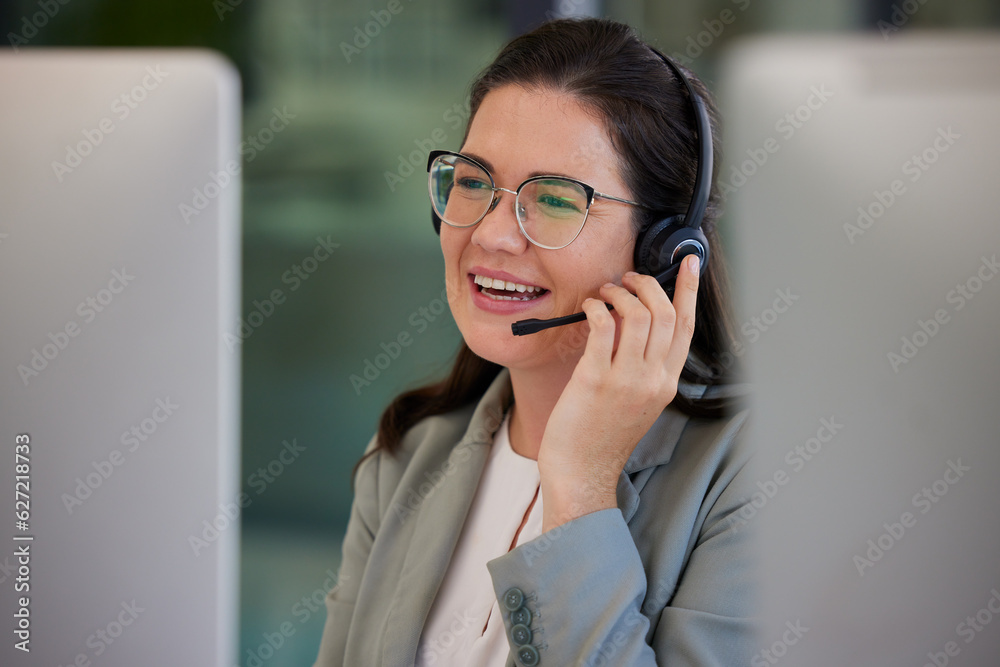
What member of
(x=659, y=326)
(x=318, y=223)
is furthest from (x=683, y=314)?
(x=318, y=223)

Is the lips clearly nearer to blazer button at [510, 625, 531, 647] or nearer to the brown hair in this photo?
the brown hair

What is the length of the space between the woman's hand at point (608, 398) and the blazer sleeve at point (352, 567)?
0.48 m

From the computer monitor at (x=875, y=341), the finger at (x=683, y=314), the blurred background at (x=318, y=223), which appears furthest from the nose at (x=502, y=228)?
the blurred background at (x=318, y=223)

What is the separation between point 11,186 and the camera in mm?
715

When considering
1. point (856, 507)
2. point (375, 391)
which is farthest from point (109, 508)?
point (375, 391)

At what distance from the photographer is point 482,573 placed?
45.8 inches

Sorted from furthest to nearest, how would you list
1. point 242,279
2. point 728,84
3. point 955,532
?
point 242,279, point 728,84, point 955,532

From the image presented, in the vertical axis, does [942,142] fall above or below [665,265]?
above

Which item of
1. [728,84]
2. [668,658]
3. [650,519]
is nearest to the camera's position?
[728,84]

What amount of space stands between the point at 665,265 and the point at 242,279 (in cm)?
161

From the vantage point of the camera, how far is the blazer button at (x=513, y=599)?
0.95 m

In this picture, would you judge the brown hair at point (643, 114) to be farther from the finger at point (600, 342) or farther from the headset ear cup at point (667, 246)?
the finger at point (600, 342)

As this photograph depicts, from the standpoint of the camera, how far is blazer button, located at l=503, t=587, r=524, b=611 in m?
0.95

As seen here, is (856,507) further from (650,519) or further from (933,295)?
(650,519)
